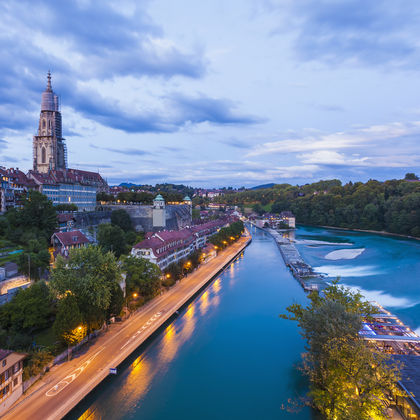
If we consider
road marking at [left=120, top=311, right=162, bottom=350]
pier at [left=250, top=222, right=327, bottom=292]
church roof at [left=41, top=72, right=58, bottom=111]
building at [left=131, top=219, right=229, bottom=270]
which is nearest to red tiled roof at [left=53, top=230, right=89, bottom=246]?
building at [left=131, top=219, right=229, bottom=270]

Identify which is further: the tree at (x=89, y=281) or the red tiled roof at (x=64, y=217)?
the red tiled roof at (x=64, y=217)

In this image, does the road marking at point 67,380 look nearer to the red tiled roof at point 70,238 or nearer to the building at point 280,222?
the red tiled roof at point 70,238

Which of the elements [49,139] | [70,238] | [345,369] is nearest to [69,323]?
[345,369]

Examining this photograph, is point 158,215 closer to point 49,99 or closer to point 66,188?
point 66,188

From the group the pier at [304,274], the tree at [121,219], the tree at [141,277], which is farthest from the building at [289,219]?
the tree at [141,277]

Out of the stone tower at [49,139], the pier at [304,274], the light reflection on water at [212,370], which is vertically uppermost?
the stone tower at [49,139]

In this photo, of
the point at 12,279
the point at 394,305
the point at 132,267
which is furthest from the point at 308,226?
the point at 12,279

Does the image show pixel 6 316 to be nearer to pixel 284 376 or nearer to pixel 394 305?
pixel 284 376
